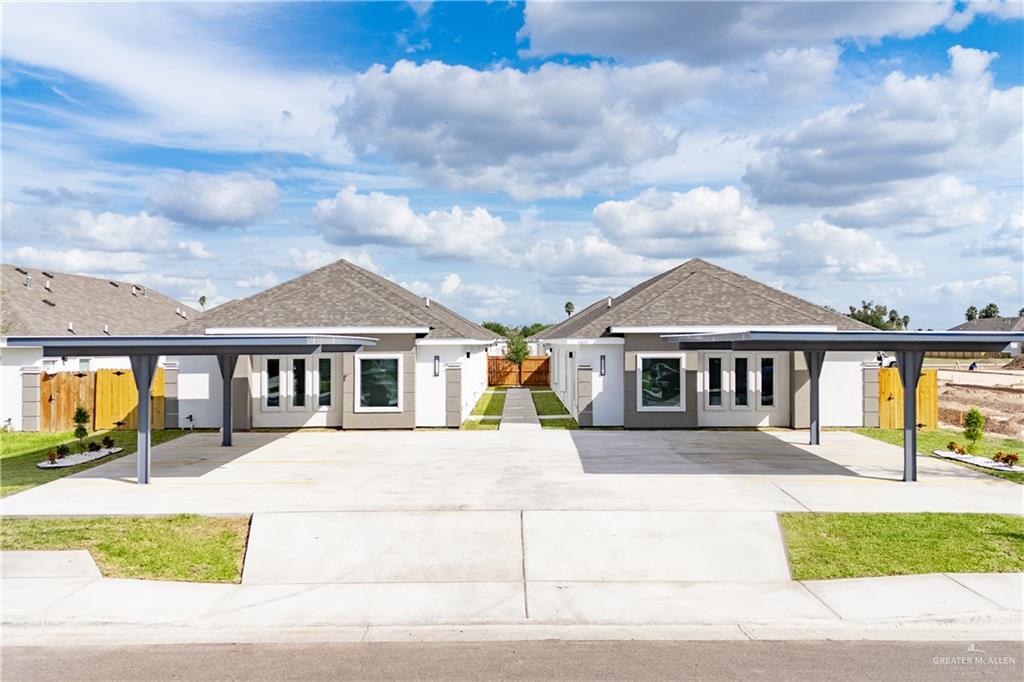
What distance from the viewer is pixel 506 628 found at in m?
8.77

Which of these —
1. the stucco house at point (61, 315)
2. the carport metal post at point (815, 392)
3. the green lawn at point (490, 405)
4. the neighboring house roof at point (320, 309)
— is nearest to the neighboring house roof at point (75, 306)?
the stucco house at point (61, 315)

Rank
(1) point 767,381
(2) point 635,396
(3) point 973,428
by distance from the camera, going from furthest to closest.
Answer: (1) point 767,381 → (2) point 635,396 → (3) point 973,428

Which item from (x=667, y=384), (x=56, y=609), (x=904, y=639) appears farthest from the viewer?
(x=667, y=384)

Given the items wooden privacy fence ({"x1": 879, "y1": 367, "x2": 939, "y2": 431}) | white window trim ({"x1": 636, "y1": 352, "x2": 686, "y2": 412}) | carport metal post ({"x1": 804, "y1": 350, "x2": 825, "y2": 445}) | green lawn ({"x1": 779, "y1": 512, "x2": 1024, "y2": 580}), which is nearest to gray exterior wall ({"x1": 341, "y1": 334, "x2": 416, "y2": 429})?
white window trim ({"x1": 636, "y1": 352, "x2": 686, "y2": 412})

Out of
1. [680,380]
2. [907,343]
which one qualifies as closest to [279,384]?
[680,380]

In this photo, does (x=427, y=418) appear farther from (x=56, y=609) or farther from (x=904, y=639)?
(x=904, y=639)

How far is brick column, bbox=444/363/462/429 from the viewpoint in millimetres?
23719

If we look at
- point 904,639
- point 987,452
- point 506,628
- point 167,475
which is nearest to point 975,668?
point 904,639

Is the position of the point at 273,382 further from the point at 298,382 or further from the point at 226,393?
the point at 226,393

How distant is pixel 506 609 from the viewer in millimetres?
9297

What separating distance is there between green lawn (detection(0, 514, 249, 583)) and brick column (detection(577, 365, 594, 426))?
43.7 feet

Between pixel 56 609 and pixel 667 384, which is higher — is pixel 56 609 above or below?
below

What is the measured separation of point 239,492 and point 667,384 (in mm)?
14027

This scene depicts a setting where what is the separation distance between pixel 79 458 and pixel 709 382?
61.0 feet
